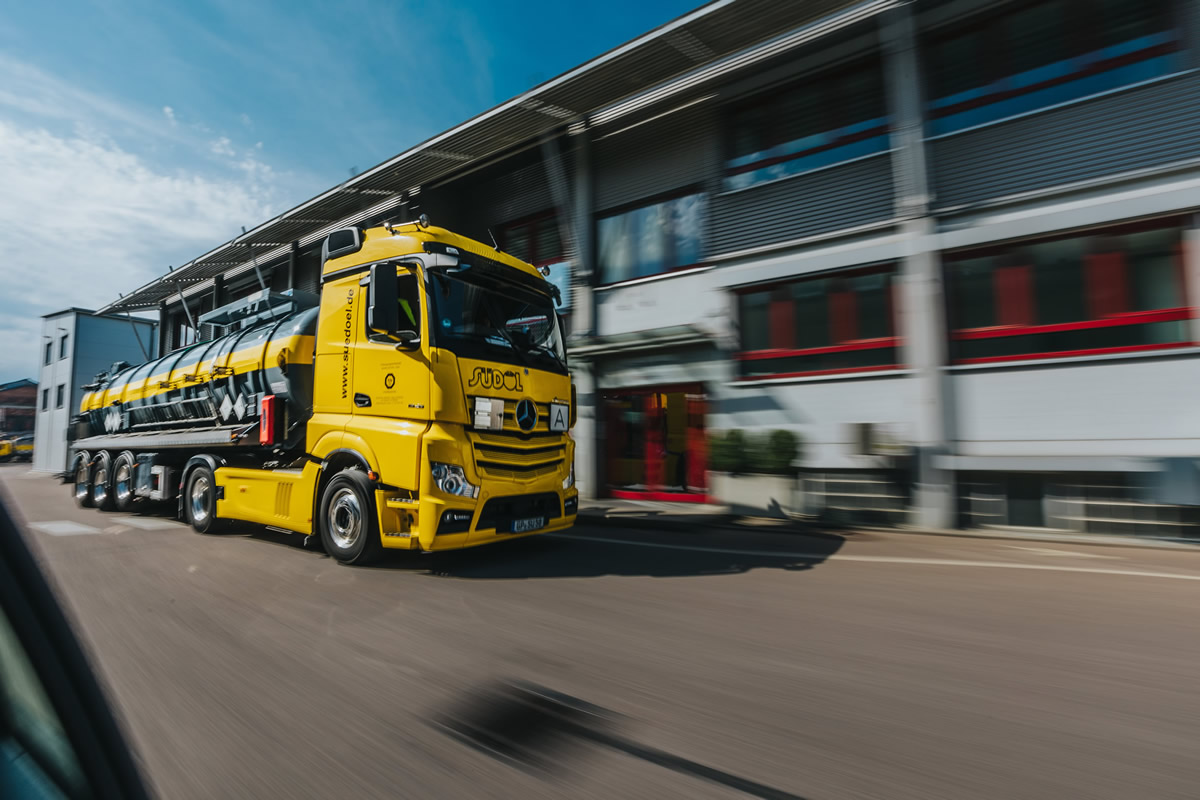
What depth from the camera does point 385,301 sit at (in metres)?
5.90

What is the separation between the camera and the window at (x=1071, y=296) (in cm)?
797

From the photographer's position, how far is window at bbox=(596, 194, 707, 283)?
12.2 m

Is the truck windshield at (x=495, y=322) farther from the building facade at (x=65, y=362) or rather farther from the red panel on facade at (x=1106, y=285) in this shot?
the building facade at (x=65, y=362)

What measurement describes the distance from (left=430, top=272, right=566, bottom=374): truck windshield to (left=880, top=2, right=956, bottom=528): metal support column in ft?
17.5

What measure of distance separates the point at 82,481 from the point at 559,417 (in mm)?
11600

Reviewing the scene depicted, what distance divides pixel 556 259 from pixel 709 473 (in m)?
6.23

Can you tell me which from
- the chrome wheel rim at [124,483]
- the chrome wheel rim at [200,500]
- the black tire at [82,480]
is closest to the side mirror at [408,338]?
the chrome wheel rim at [200,500]

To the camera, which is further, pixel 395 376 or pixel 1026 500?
pixel 1026 500

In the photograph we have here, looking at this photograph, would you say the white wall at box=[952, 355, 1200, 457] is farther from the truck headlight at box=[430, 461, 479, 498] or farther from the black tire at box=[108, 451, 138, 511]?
the black tire at box=[108, 451, 138, 511]

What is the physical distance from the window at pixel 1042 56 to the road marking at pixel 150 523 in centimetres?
1282

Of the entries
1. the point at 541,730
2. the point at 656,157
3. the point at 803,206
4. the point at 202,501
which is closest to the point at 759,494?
the point at 803,206

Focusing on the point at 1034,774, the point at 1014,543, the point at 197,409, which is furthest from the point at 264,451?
the point at 1014,543

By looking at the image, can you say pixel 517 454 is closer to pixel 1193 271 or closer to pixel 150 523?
pixel 150 523

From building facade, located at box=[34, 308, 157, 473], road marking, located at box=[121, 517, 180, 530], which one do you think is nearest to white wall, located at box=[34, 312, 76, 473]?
building facade, located at box=[34, 308, 157, 473]
